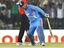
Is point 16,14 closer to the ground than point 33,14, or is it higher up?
closer to the ground

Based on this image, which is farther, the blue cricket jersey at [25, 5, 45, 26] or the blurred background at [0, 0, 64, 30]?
the blurred background at [0, 0, 64, 30]

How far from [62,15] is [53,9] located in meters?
0.45

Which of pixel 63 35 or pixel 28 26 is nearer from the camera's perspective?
pixel 28 26

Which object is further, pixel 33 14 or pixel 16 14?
pixel 16 14

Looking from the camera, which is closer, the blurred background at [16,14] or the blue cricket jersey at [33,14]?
the blue cricket jersey at [33,14]

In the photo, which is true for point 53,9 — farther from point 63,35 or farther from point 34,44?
point 34,44

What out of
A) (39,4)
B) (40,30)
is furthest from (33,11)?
(39,4)

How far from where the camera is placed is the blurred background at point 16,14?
14.4 meters

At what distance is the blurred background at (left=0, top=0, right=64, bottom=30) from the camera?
47.1 feet

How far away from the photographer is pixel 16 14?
14.4m

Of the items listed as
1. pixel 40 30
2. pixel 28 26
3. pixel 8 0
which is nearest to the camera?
pixel 40 30

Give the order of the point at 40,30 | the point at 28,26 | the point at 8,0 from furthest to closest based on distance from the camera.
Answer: the point at 8,0 < the point at 28,26 < the point at 40,30

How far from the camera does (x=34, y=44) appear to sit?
11.9 metres

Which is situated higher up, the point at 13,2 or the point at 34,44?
Answer: the point at 13,2
